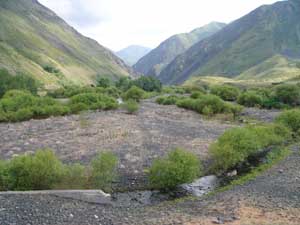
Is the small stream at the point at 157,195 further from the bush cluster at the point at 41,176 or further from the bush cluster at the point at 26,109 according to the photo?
the bush cluster at the point at 26,109

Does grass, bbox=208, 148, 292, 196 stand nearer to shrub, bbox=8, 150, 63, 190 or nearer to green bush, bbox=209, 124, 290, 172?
green bush, bbox=209, 124, 290, 172

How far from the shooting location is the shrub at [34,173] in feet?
68.3

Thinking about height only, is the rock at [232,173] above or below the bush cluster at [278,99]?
below

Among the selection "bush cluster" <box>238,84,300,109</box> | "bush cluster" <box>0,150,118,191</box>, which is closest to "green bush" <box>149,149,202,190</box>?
"bush cluster" <box>0,150,118,191</box>

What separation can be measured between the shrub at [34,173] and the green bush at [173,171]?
5426 millimetres

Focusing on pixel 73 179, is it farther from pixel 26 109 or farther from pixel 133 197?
pixel 26 109

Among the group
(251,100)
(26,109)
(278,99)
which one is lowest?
(26,109)

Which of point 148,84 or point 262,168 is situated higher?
point 148,84

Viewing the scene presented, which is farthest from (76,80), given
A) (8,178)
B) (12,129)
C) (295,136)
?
(8,178)

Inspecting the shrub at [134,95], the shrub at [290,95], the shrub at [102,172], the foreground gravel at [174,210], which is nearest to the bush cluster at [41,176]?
the shrub at [102,172]

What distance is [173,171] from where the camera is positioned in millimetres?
23188

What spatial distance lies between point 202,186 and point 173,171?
8.75 ft

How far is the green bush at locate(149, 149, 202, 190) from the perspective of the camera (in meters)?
23.3

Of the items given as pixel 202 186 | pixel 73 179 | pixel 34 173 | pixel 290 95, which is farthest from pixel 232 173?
pixel 290 95
